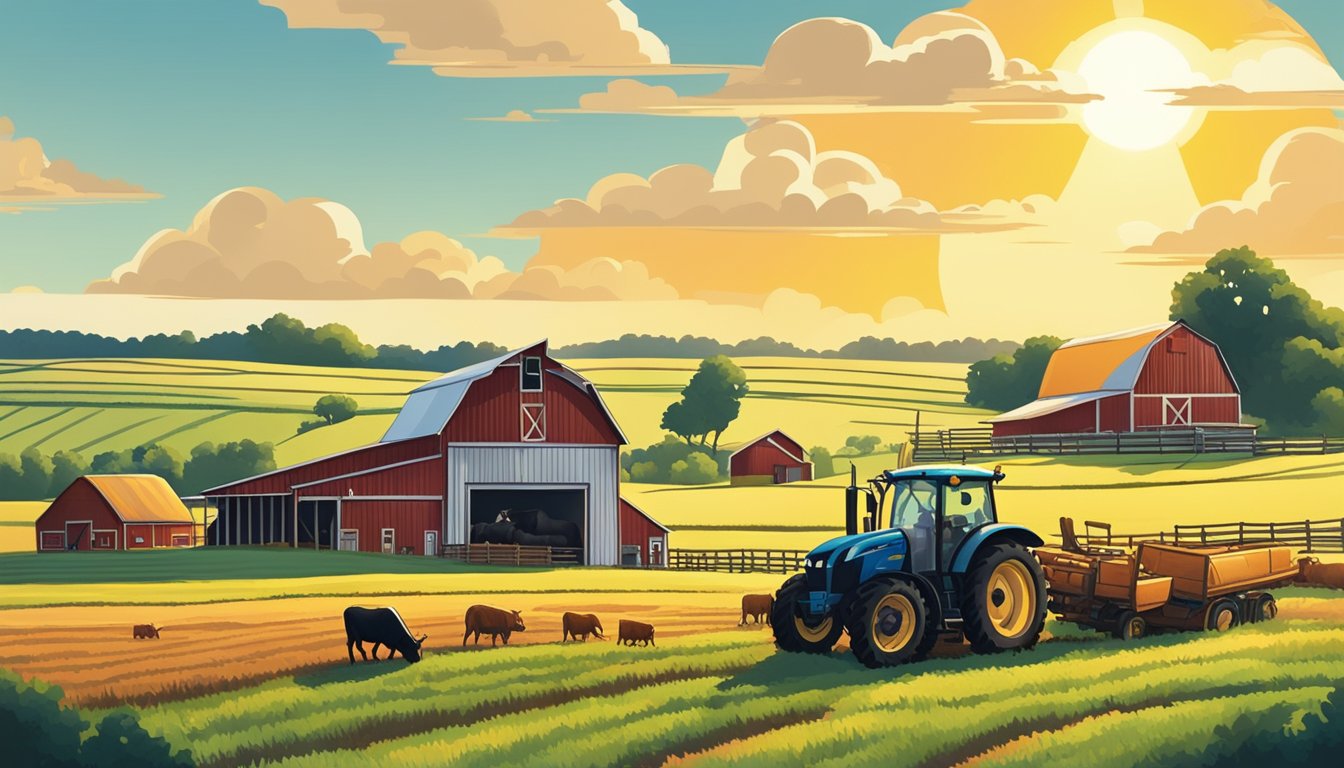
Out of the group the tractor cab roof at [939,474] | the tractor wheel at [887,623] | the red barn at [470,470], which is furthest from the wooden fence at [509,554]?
the tractor wheel at [887,623]

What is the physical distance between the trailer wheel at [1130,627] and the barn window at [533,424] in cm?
3575

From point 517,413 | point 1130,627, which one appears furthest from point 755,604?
point 517,413

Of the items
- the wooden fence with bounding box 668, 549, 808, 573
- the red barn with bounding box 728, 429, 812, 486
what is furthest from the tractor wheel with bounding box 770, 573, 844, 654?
the red barn with bounding box 728, 429, 812, 486

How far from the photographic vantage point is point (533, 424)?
60719mm

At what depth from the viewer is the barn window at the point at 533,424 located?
60.6 m

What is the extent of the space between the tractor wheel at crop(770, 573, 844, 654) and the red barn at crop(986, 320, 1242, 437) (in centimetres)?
6165

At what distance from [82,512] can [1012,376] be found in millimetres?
78282

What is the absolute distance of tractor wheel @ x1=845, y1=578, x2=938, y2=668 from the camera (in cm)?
2231

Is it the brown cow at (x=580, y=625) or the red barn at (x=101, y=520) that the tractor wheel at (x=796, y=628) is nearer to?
the brown cow at (x=580, y=625)

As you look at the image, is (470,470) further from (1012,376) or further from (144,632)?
(1012,376)

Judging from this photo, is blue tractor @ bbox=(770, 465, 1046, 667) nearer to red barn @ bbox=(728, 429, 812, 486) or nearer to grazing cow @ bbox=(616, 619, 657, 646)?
grazing cow @ bbox=(616, 619, 657, 646)

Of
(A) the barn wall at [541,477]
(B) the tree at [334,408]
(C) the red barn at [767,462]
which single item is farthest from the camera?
(B) the tree at [334,408]

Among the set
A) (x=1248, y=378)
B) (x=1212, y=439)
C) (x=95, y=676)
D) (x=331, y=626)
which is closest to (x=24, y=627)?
(x=331, y=626)

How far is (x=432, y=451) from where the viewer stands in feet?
198
